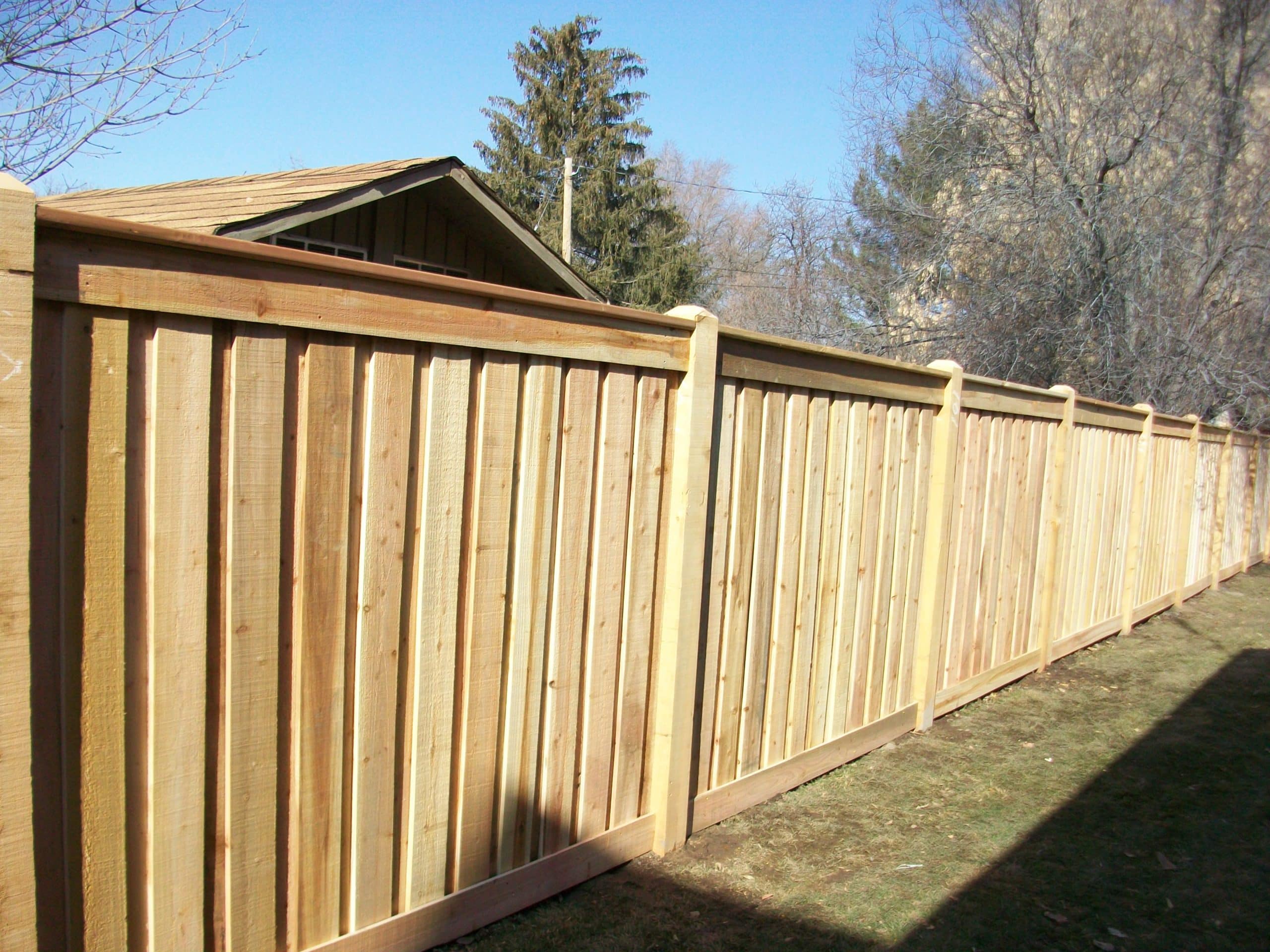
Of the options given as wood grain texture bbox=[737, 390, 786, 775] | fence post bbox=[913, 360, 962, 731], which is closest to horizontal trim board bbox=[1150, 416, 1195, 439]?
fence post bbox=[913, 360, 962, 731]

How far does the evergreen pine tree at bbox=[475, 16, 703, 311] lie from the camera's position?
2688 cm

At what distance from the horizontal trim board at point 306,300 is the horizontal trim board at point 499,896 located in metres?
1.57

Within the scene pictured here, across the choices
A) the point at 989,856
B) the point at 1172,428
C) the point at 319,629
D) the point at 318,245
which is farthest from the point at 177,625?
the point at 1172,428

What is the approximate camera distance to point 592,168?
27.2 metres

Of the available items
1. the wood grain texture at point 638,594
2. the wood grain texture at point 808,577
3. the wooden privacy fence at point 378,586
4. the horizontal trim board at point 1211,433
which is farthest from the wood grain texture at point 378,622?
the horizontal trim board at point 1211,433

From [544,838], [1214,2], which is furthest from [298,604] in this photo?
[1214,2]

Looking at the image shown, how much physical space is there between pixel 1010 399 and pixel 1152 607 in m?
4.41

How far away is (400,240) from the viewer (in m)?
8.34

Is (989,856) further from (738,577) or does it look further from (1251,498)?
(1251,498)

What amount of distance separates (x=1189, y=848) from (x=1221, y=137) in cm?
1204

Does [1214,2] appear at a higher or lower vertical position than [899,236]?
higher

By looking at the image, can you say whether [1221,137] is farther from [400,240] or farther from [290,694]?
[290,694]

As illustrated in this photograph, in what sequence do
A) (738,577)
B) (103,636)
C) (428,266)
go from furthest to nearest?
(428,266)
(738,577)
(103,636)

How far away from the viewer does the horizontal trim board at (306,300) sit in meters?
1.94
